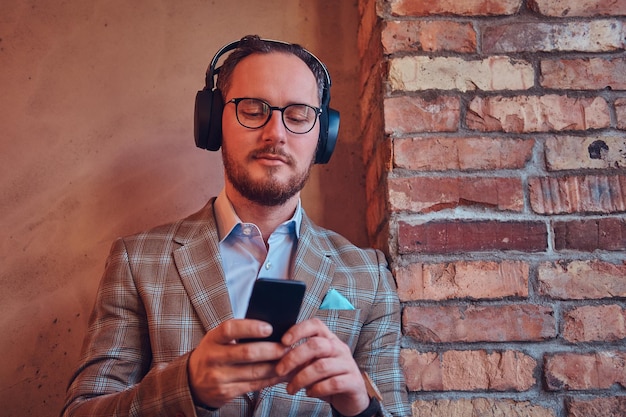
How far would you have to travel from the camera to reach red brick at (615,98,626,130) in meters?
1.41

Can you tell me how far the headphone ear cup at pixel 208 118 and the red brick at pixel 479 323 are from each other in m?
0.66

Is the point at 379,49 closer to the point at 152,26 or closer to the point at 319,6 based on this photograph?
the point at 319,6

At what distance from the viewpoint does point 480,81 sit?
1419 mm

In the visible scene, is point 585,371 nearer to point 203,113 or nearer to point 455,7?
point 455,7

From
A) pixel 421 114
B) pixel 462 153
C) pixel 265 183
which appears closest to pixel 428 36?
pixel 421 114

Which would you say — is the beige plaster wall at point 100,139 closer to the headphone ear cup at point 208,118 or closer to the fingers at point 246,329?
the headphone ear cup at point 208,118

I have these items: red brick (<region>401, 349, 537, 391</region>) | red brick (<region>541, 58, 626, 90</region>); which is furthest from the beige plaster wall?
red brick (<region>541, 58, 626, 90</region>)

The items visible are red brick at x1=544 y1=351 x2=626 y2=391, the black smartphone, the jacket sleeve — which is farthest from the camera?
red brick at x1=544 y1=351 x2=626 y2=391

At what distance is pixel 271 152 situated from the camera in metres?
1.34

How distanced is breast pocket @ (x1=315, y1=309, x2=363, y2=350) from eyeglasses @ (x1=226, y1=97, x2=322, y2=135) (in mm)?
452

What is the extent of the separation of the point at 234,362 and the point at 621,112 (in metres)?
1.17

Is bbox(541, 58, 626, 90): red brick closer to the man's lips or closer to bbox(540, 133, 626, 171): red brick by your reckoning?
bbox(540, 133, 626, 171): red brick

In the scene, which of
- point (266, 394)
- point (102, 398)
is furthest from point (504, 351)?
point (102, 398)

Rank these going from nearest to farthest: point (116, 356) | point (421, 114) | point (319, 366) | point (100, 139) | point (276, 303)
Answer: point (276, 303), point (319, 366), point (116, 356), point (421, 114), point (100, 139)
